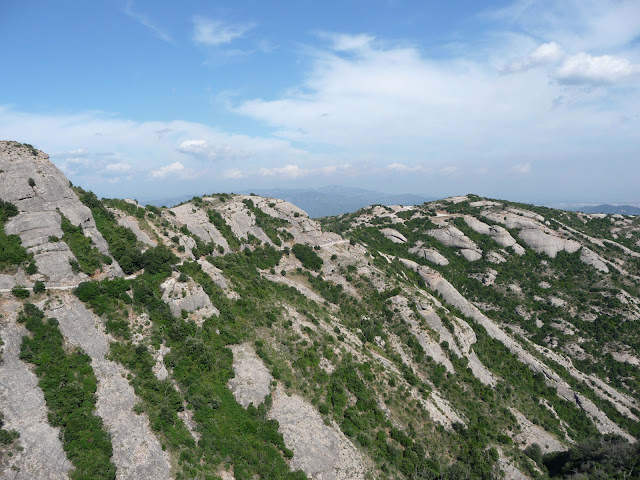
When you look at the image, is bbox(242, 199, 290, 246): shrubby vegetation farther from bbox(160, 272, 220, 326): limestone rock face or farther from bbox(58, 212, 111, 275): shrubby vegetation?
bbox(58, 212, 111, 275): shrubby vegetation

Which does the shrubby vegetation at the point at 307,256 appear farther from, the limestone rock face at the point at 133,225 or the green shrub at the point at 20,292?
the green shrub at the point at 20,292

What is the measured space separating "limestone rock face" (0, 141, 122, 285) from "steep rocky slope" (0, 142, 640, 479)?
Answer: 0.84 ft

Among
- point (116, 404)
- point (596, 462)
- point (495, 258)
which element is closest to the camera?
point (116, 404)

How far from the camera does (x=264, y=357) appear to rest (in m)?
36.4

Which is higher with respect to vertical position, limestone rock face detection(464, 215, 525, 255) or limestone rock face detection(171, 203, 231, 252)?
limestone rock face detection(171, 203, 231, 252)

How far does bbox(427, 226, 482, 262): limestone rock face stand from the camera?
9562 cm

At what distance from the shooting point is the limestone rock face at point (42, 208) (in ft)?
113

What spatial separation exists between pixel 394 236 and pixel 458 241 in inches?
768

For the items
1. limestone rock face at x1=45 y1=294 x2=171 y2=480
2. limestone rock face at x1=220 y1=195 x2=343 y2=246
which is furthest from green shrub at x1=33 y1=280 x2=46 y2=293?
limestone rock face at x1=220 y1=195 x2=343 y2=246

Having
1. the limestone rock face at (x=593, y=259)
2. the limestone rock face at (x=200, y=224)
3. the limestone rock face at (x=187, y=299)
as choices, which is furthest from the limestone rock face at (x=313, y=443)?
the limestone rock face at (x=593, y=259)

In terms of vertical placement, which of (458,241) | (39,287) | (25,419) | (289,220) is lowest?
(25,419)

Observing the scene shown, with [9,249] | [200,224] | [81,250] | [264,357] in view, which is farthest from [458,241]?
[9,249]

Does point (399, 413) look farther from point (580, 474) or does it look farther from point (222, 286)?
point (222, 286)

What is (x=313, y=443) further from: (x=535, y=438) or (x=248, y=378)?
(x=535, y=438)
